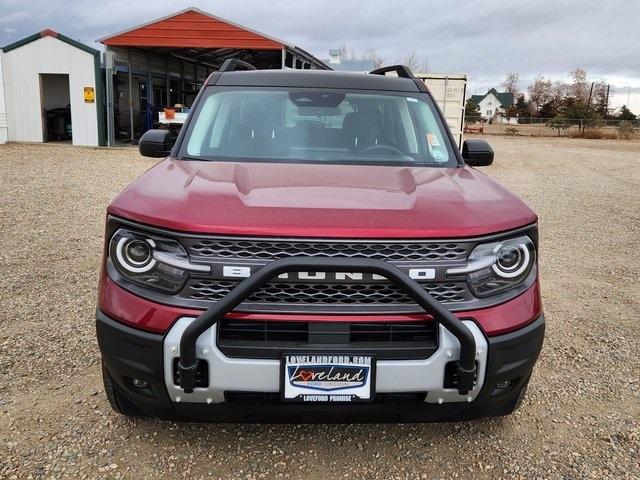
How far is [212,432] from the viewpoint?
9.39 feet

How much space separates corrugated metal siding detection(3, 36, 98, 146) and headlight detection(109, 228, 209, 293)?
19239mm

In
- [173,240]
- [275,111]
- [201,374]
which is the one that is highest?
[275,111]

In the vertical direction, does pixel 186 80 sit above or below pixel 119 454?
above

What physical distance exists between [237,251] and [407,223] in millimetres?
654

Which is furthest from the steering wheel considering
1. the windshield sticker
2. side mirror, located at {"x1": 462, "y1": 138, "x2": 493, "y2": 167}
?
side mirror, located at {"x1": 462, "y1": 138, "x2": 493, "y2": 167}

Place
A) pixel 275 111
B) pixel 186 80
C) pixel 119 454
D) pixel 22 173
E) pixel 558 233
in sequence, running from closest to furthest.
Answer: pixel 119 454 → pixel 275 111 → pixel 558 233 → pixel 22 173 → pixel 186 80

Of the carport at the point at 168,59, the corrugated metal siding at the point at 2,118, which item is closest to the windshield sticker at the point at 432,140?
the carport at the point at 168,59

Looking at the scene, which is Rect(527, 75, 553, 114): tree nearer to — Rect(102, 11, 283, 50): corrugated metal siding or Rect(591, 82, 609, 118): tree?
Rect(591, 82, 609, 118): tree

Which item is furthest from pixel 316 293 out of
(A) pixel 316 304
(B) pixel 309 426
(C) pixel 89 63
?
(C) pixel 89 63

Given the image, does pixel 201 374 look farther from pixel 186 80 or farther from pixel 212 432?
pixel 186 80

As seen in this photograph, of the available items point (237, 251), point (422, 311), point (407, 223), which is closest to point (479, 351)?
point (422, 311)

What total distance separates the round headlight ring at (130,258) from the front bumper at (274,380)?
225 millimetres

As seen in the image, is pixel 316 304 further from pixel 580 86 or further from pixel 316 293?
pixel 580 86

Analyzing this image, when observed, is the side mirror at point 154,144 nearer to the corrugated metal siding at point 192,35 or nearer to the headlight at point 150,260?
the headlight at point 150,260
